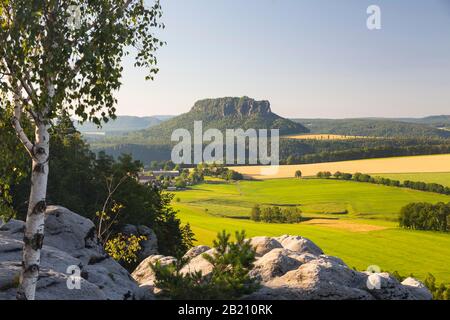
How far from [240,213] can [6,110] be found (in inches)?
5298

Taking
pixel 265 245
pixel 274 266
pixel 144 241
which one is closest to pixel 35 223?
pixel 274 266

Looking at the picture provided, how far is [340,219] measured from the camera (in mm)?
134125

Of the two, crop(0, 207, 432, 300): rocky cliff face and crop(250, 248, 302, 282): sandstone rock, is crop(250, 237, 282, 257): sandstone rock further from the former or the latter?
crop(250, 248, 302, 282): sandstone rock

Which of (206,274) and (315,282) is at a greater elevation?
(315,282)

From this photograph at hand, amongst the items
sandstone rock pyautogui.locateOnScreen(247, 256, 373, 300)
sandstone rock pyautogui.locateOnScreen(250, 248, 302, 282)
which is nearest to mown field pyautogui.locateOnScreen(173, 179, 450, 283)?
sandstone rock pyautogui.locateOnScreen(250, 248, 302, 282)

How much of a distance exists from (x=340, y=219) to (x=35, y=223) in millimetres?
129970

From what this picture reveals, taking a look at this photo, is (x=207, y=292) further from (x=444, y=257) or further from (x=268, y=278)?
(x=444, y=257)

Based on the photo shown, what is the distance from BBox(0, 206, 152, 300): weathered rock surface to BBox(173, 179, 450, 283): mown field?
7209cm

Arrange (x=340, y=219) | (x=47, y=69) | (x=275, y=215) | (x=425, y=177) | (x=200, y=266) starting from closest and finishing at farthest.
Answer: (x=47, y=69), (x=200, y=266), (x=340, y=219), (x=275, y=215), (x=425, y=177)

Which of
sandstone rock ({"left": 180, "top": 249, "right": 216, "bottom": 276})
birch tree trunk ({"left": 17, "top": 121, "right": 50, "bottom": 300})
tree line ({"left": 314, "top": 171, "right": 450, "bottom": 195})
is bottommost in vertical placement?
tree line ({"left": 314, "top": 171, "right": 450, "bottom": 195})

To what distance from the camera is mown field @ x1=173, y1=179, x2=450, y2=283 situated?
311ft

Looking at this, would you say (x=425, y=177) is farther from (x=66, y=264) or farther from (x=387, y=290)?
(x=66, y=264)

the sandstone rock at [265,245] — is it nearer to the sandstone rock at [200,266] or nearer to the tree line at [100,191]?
the sandstone rock at [200,266]
